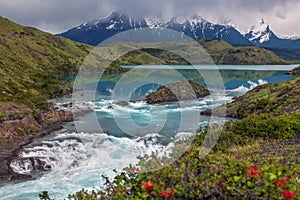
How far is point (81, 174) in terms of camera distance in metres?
21.0

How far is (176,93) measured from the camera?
196ft

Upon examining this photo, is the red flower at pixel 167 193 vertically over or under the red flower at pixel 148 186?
under

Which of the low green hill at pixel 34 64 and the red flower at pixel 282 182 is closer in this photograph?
the red flower at pixel 282 182

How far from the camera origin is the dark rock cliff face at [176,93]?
56906mm

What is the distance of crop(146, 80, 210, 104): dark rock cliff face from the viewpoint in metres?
56.9

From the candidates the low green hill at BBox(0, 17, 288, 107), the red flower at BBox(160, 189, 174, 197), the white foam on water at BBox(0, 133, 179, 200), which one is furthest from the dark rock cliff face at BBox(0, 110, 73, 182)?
the red flower at BBox(160, 189, 174, 197)

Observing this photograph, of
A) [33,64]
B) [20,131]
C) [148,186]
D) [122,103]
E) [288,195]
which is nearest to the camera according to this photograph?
[288,195]

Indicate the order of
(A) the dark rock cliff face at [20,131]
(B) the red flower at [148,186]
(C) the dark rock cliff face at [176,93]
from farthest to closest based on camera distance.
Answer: (C) the dark rock cliff face at [176,93] < (A) the dark rock cliff face at [20,131] < (B) the red flower at [148,186]

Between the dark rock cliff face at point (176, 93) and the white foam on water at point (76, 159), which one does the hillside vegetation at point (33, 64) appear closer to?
the white foam on water at point (76, 159)

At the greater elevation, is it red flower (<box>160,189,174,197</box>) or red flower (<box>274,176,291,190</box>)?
red flower (<box>274,176,291,190</box>)

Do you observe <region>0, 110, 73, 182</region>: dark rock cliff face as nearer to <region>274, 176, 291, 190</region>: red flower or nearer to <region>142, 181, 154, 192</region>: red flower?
<region>142, 181, 154, 192</region>: red flower

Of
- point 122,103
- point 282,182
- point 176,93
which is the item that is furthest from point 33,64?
point 282,182

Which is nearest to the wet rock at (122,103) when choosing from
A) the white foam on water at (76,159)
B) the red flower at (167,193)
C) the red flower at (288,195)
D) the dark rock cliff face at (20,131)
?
the dark rock cliff face at (20,131)

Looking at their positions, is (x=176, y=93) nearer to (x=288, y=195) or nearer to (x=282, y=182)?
(x=282, y=182)
